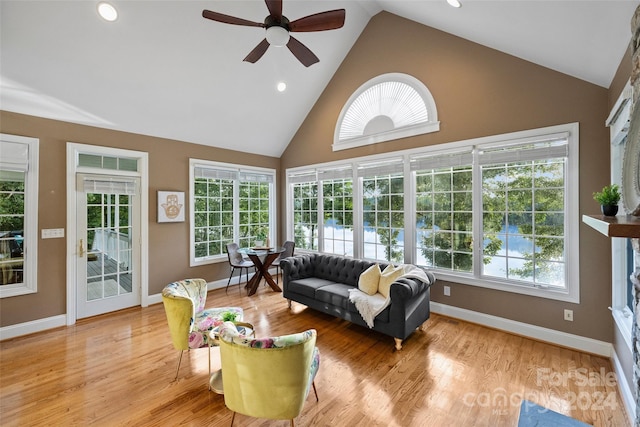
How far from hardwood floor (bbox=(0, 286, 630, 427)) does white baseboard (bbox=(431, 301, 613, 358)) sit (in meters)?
0.09

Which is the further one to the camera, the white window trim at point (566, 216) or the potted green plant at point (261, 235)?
the potted green plant at point (261, 235)

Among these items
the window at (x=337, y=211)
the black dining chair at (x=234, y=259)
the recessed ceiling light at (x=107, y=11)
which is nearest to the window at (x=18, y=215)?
the recessed ceiling light at (x=107, y=11)

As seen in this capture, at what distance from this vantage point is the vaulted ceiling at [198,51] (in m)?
2.34

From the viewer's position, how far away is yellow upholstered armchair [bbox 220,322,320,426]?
59.4 inches

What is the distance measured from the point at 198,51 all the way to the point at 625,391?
546 centimetres

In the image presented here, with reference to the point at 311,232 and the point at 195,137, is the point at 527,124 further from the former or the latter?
the point at 195,137

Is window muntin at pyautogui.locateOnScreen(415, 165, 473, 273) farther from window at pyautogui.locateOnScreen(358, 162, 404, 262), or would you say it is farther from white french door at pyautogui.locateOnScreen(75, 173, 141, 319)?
white french door at pyautogui.locateOnScreen(75, 173, 141, 319)

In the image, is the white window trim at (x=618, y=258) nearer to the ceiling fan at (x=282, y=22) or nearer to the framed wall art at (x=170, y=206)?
the ceiling fan at (x=282, y=22)

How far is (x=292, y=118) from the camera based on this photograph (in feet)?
17.7

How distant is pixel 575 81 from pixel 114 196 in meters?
5.94

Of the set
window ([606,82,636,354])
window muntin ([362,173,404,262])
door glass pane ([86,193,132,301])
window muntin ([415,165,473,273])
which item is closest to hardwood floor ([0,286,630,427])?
window ([606,82,636,354])

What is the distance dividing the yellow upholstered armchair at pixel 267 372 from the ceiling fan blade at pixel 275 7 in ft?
8.23

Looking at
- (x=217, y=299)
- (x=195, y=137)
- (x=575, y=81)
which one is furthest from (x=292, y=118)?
(x=575, y=81)

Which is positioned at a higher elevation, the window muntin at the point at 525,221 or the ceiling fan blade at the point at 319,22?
the ceiling fan blade at the point at 319,22
